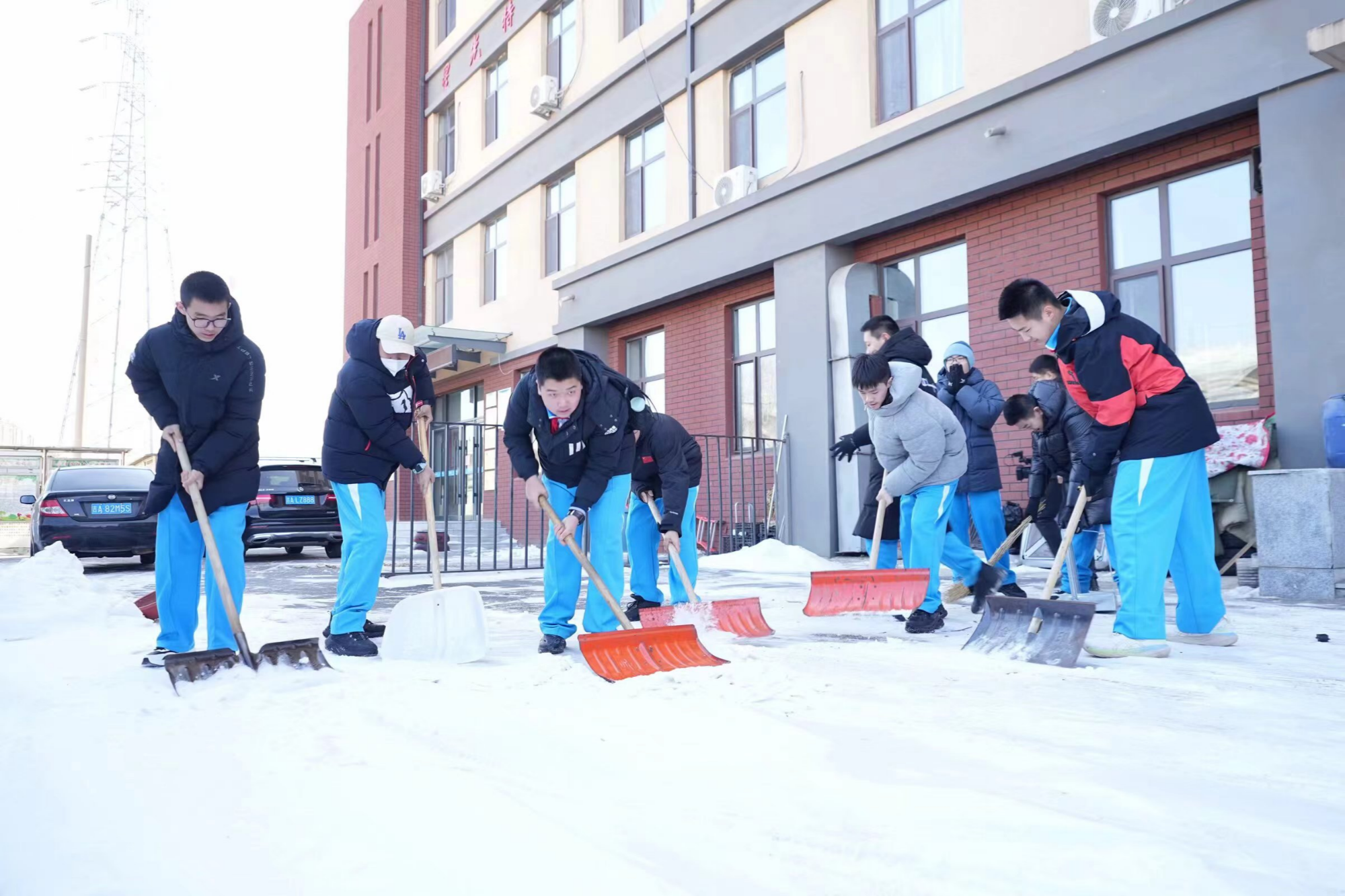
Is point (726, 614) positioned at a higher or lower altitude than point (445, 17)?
lower

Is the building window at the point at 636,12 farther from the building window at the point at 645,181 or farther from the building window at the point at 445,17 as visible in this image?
the building window at the point at 445,17

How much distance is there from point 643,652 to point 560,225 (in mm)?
13165

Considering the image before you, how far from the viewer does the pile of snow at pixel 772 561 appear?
362 inches

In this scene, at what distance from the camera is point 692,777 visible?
2361 millimetres

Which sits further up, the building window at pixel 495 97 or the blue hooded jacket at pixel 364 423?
the building window at pixel 495 97

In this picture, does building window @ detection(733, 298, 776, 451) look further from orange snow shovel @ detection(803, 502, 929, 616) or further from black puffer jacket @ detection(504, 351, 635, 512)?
black puffer jacket @ detection(504, 351, 635, 512)

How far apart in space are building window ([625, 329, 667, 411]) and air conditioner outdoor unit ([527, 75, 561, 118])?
450 centimetres

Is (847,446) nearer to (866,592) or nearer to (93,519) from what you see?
(866,592)

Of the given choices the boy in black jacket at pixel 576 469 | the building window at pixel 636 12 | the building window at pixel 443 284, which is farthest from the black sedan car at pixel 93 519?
the building window at pixel 443 284

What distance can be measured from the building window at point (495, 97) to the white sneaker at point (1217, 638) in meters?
16.3

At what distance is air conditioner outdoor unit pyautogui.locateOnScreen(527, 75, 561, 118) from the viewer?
15.4m

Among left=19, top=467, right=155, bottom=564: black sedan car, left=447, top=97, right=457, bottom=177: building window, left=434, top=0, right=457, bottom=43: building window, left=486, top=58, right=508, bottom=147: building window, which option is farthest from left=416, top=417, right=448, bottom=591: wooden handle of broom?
left=434, top=0, right=457, bottom=43: building window

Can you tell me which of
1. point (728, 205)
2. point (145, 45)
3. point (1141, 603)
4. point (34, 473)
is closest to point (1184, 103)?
point (1141, 603)

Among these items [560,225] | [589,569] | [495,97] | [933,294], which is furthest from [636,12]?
[589,569]
